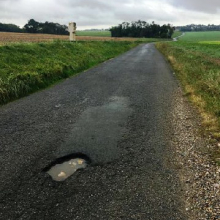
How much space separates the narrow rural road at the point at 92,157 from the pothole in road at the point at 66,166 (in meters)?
0.14

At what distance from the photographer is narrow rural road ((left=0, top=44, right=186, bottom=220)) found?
14.4 feet

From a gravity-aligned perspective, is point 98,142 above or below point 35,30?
below

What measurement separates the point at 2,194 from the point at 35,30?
125382 millimetres

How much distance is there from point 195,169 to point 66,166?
3041 mm

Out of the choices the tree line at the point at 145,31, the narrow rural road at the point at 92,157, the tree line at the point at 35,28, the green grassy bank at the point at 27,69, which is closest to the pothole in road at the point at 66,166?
the narrow rural road at the point at 92,157

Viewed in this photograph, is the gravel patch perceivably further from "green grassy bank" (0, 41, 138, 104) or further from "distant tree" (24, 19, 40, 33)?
"distant tree" (24, 19, 40, 33)

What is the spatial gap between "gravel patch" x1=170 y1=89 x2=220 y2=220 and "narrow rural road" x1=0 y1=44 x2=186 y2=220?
0.21 meters

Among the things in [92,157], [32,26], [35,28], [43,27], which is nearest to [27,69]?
[92,157]

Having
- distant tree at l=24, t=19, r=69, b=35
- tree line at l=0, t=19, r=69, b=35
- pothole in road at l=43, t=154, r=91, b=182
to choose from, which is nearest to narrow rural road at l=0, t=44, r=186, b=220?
pothole in road at l=43, t=154, r=91, b=182

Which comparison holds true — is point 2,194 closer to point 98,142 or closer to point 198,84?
point 98,142

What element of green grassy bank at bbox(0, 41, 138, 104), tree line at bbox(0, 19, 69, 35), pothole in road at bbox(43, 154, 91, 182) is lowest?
pothole in road at bbox(43, 154, 91, 182)

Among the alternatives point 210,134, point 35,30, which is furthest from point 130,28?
point 210,134

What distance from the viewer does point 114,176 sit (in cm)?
536

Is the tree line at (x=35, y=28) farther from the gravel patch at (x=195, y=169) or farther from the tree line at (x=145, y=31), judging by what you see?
the gravel patch at (x=195, y=169)
